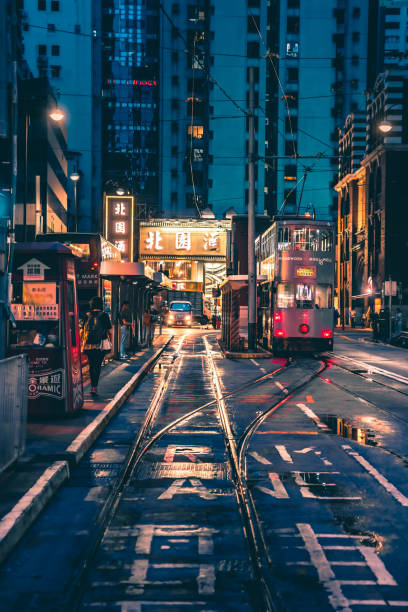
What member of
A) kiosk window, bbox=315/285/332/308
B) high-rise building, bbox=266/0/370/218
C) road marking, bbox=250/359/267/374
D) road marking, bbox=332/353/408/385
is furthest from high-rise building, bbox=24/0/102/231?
road marking, bbox=332/353/408/385

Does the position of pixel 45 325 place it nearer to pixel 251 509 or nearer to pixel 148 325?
pixel 251 509

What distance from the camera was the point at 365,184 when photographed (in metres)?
64.1

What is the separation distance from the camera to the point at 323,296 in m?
25.0

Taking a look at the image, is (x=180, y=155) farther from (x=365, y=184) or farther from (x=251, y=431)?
(x=251, y=431)

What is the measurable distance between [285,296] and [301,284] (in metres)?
0.74

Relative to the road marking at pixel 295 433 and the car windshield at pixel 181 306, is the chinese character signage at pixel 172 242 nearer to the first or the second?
the car windshield at pixel 181 306

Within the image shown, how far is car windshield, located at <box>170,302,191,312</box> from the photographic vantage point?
59688 millimetres

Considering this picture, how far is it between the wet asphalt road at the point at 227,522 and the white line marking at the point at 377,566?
2 cm

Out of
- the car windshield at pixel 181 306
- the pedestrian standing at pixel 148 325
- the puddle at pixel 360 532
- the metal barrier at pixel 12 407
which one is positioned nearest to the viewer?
the puddle at pixel 360 532

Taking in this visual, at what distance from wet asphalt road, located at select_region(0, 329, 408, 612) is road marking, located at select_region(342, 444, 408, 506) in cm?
2

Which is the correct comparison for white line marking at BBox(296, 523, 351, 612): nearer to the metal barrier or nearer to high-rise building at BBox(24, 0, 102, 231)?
the metal barrier

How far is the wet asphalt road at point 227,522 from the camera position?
4.36 metres

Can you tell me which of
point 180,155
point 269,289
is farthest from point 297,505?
point 180,155

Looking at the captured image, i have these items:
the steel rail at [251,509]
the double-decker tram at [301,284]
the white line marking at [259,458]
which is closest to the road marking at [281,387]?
the steel rail at [251,509]
